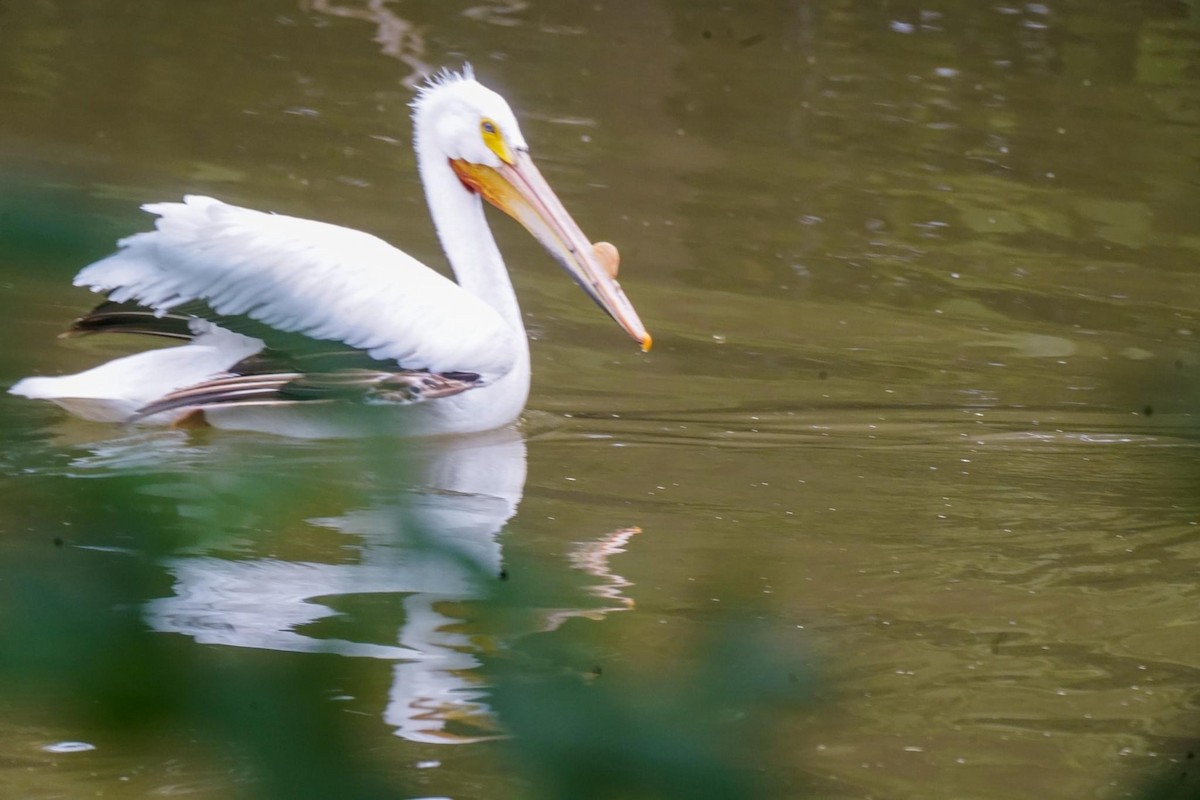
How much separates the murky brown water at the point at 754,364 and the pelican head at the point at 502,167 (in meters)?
0.40

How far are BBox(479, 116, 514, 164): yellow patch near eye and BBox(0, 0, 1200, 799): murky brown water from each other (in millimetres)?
741

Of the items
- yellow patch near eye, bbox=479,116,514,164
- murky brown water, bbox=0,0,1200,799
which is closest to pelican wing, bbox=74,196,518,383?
murky brown water, bbox=0,0,1200,799

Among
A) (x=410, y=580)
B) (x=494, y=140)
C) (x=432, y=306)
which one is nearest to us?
(x=410, y=580)

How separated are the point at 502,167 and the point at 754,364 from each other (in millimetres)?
1185

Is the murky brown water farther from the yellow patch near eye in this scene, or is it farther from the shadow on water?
the yellow patch near eye

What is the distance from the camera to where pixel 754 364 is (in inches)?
214

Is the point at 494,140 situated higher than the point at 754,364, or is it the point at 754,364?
the point at 494,140

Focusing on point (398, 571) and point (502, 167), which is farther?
point (502, 167)

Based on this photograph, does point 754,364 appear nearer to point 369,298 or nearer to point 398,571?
point 369,298

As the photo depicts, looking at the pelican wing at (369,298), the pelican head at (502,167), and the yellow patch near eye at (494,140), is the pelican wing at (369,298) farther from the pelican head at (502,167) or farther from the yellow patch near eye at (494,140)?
the yellow patch near eye at (494,140)

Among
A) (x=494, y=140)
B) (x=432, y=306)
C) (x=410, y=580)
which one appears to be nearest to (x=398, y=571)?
(x=410, y=580)

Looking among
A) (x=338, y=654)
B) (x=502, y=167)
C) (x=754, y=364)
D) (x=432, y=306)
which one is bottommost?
(x=754, y=364)

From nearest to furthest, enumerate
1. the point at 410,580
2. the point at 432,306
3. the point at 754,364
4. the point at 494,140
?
the point at 410,580, the point at 432,306, the point at 494,140, the point at 754,364

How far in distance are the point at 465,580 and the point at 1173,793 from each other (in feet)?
1.11
